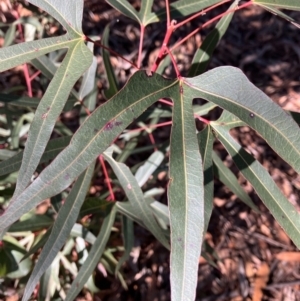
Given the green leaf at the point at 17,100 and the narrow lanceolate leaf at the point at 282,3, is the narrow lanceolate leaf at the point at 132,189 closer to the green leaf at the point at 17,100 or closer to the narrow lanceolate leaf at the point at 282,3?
the green leaf at the point at 17,100

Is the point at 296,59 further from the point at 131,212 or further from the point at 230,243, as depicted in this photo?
the point at 131,212

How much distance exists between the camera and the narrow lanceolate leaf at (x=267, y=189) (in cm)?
86

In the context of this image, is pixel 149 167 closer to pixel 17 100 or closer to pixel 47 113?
pixel 17 100

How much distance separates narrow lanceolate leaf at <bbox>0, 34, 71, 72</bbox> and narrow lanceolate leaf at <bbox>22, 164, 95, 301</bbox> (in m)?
0.30

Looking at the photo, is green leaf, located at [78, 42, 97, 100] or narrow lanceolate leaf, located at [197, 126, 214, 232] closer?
narrow lanceolate leaf, located at [197, 126, 214, 232]

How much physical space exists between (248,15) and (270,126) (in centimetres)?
151

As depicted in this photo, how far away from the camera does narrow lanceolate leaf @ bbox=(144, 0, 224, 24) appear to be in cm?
103

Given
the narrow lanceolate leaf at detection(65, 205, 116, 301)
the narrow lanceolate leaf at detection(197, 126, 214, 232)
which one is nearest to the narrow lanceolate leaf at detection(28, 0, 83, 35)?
the narrow lanceolate leaf at detection(197, 126, 214, 232)

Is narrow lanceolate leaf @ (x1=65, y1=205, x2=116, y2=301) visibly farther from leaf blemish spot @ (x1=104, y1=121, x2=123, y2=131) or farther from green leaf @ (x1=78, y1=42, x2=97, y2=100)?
leaf blemish spot @ (x1=104, y1=121, x2=123, y2=131)

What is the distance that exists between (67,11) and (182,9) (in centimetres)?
31

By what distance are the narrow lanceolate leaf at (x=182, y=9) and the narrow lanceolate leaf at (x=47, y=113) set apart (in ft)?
0.85

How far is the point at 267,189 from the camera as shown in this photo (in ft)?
2.93

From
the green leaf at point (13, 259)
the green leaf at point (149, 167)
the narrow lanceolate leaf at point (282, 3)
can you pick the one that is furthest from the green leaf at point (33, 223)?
the narrow lanceolate leaf at point (282, 3)

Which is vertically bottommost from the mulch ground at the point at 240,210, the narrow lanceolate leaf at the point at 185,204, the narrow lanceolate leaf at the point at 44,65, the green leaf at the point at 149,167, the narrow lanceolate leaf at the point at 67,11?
the mulch ground at the point at 240,210
